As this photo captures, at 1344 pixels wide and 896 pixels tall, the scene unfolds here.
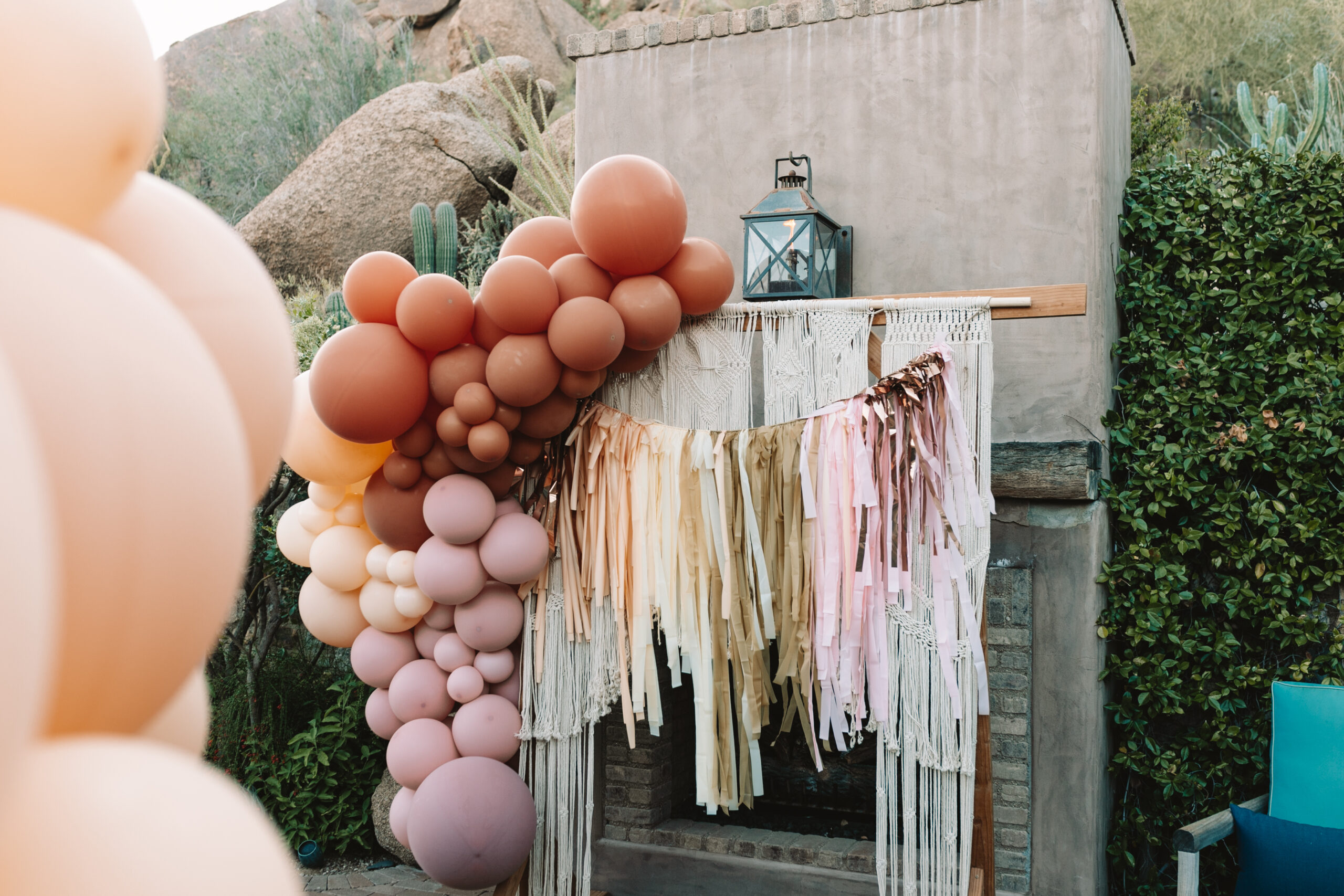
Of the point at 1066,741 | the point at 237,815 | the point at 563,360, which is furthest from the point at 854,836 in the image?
the point at 237,815

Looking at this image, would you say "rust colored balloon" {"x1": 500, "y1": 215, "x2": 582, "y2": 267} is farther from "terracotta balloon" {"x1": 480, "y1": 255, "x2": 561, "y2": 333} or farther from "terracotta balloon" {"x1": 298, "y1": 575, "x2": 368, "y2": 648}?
"terracotta balloon" {"x1": 298, "y1": 575, "x2": 368, "y2": 648}

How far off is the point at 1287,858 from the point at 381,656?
2994 mm

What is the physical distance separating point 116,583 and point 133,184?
526 mm

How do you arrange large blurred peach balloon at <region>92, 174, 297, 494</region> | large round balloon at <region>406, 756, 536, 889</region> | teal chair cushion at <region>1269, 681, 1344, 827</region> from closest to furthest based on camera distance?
large blurred peach balloon at <region>92, 174, 297, 494</region>, large round balloon at <region>406, 756, 536, 889</region>, teal chair cushion at <region>1269, 681, 1344, 827</region>

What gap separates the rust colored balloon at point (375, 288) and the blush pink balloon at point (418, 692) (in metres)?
1.08

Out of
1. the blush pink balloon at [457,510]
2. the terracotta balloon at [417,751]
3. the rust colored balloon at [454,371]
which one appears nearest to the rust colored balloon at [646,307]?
the rust colored balloon at [454,371]

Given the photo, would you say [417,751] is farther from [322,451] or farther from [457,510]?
[322,451]

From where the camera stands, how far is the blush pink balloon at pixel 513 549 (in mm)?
2979

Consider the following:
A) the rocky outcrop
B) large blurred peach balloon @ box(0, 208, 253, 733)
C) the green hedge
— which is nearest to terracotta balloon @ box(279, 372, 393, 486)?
large blurred peach balloon @ box(0, 208, 253, 733)

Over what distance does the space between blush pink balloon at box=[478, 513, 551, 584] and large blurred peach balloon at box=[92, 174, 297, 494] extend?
71.9 inches

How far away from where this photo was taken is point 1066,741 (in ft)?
11.9

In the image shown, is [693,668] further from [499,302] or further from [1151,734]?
[1151,734]

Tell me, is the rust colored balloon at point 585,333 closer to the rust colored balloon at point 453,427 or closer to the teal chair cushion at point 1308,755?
the rust colored balloon at point 453,427

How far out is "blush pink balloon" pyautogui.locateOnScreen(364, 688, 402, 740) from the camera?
315 centimetres
